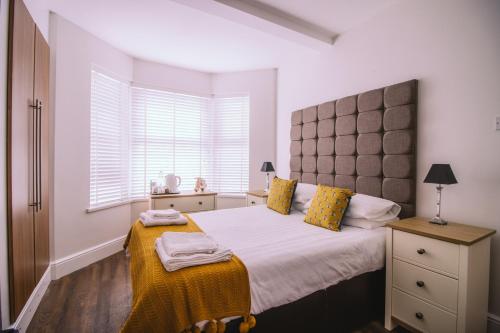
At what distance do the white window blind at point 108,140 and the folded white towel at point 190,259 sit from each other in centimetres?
217

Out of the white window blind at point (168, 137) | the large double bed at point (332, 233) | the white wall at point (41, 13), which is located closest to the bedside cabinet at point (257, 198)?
the large double bed at point (332, 233)

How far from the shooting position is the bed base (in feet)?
4.75

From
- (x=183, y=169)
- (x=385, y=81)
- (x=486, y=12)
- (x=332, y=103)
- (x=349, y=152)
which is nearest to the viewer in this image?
(x=486, y=12)

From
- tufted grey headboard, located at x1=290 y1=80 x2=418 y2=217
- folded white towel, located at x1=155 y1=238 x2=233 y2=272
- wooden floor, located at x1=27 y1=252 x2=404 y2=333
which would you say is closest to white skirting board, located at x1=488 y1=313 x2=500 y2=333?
wooden floor, located at x1=27 y1=252 x2=404 y2=333

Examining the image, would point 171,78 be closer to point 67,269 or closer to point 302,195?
point 302,195

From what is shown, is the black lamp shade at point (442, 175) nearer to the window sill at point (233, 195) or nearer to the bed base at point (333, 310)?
the bed base at point (333, 310)

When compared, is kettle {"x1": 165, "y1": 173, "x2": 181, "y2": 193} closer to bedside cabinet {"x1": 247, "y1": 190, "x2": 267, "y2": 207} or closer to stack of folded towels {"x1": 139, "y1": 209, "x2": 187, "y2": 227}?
bedside cabinet {"x1": 247, "y1": 190, "x2": 267, "y2": 207}

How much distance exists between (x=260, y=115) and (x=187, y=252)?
3.01 metres

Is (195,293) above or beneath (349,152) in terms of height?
beneath

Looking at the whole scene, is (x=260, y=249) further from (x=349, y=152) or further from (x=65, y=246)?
(x=65, y=246)

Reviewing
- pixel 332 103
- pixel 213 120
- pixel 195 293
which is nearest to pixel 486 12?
pixel 332 103

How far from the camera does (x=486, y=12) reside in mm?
1771

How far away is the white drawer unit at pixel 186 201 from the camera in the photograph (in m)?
3.44

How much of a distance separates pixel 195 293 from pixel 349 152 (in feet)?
6.76
